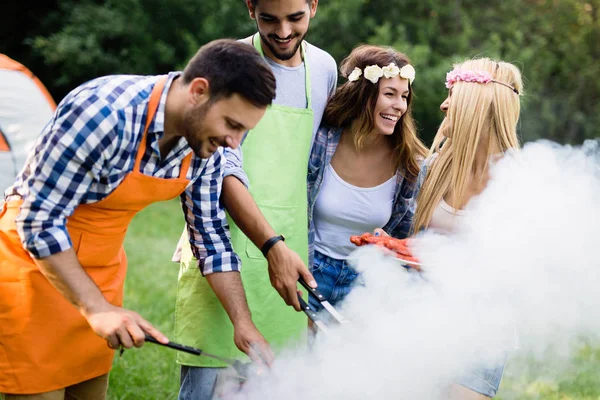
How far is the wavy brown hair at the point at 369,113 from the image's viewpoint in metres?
3.07

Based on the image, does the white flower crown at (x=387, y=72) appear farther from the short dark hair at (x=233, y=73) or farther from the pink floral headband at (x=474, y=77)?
the short dark hair at (x=233, y=73)

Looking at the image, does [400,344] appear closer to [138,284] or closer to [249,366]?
[249,366]

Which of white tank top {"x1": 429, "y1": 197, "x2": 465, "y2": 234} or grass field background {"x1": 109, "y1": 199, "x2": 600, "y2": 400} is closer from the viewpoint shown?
white tank top {"x1": 429, "y1": 197, "x2": 465, "y2": 234}

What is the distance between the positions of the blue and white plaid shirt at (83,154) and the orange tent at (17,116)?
1181 mm

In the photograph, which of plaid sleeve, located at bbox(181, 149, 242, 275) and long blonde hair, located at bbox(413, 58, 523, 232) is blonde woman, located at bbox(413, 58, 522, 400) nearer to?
long blonde hair, located at bbox(413, 58, 523, 232)

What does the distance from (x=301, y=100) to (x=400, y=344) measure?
114 centimetres

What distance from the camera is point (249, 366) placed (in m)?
2.49

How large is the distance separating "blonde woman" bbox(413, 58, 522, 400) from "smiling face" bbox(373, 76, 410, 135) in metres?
0.24

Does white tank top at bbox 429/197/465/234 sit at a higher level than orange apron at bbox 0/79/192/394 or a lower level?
higher

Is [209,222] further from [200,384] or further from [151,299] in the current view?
[151,299]

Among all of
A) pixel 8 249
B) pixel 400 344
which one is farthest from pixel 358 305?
pixel 8 249

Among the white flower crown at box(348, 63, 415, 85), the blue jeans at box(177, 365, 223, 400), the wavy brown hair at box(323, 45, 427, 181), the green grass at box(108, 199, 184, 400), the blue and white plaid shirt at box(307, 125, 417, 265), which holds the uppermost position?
the white flower crown at box(348, 63, 415, 85)

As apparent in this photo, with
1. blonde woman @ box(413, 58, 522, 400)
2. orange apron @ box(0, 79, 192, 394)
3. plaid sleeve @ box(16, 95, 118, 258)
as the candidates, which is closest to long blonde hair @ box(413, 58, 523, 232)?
blonde woman @ box(413, 58, 522, 400)

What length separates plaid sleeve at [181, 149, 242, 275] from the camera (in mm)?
2514
